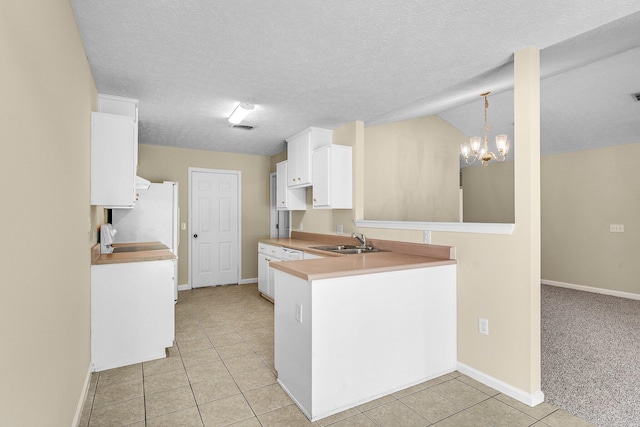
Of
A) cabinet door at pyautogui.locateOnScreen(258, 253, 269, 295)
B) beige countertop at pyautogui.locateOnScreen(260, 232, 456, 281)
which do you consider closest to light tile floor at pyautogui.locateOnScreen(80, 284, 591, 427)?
beige countertop at pyautogui.locateOnScreen(260, 232, 456, 281)

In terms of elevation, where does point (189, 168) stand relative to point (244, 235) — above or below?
above

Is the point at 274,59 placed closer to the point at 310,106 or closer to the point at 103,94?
the point at 310,106

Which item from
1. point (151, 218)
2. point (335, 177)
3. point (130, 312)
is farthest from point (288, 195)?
point (130, 312)

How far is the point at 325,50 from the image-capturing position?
2.35m

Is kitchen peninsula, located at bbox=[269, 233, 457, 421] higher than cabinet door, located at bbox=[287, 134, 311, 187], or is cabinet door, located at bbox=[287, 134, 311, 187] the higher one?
cabinet door, located at bbox=[287, 134, 311, 187]

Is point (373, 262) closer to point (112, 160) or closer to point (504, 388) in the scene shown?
point (504, 388)

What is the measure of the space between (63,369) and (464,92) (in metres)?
3.81

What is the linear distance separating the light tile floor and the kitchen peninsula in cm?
11

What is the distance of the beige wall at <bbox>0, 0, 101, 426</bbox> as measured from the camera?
1.02 meters

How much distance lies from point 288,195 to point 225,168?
4.98 feet

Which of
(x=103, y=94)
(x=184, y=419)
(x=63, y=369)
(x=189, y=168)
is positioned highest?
(x=103, y=94)

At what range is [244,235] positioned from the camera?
6059mm

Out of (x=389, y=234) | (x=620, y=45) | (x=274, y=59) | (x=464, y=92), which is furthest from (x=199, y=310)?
(x=620, y=45)

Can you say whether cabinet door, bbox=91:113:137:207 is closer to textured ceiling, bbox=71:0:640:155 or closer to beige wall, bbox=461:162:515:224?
textured ceiling, bbox=71:0:640:155
